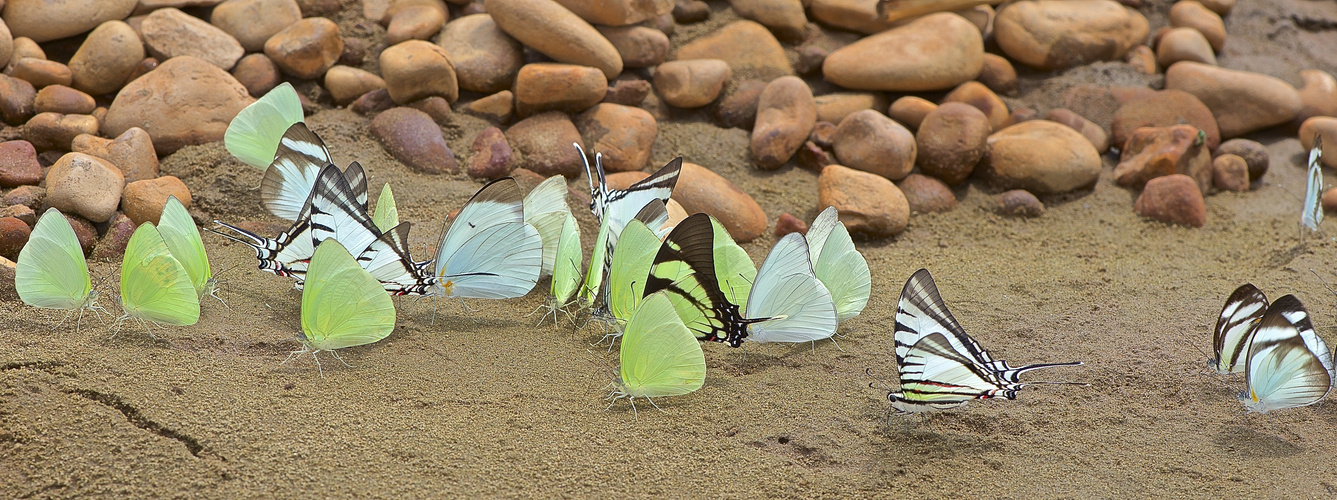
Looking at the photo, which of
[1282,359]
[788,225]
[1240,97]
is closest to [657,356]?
[788,225]

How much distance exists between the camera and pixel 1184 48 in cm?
577

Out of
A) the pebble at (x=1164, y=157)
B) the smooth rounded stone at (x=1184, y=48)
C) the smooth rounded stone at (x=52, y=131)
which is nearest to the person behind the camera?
the smooth rounded stone at (x=52, y=131)

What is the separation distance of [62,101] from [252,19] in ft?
3.24

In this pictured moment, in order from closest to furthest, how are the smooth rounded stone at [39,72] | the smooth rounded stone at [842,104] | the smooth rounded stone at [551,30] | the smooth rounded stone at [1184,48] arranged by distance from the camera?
the smooth rounded stone at [39,72] → the smooth rounded stone at [551,30] → the smooth rounded stone at [842,104] → the smooth rounded stone at [1184,48]

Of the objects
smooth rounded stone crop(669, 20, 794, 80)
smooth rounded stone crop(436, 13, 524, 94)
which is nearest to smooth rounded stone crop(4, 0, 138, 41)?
smooth rounded stone crop(436, 13, 524, 94)

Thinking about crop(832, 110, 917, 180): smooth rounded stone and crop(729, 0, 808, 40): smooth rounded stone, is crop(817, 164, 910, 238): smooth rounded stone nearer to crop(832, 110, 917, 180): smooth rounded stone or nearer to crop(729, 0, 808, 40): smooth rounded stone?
crop(832, 110, 917, 180): smooth rounded stone

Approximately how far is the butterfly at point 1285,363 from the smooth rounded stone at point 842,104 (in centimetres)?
273

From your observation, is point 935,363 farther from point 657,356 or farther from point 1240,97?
point 1240,97

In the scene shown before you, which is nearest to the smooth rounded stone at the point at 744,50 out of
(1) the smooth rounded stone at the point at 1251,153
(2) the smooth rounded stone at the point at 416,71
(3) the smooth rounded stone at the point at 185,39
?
(2) the smooth rounded stone at the point at 416,71

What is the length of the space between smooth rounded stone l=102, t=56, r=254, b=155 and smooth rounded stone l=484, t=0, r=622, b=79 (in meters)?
1.37

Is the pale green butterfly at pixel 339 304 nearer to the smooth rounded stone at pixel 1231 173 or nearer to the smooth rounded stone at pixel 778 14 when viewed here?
the smooth rounded stone at pixel 778 14

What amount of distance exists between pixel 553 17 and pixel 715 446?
2.79m

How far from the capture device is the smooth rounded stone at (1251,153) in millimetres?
5281

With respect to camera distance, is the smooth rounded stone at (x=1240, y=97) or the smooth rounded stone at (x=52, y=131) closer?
the smooth rounded stone at (x=52, y=131)
